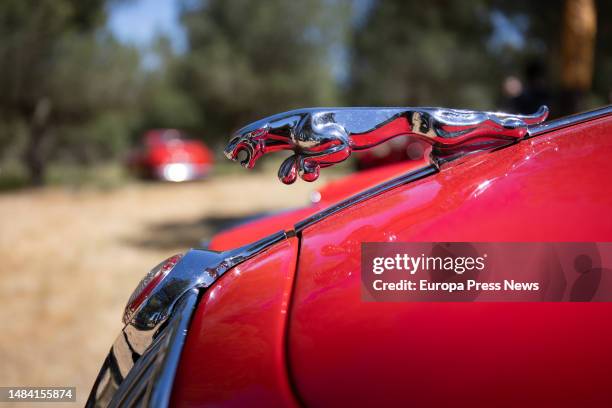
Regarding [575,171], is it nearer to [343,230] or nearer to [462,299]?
[462,299]

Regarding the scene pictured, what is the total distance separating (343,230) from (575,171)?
0.41m

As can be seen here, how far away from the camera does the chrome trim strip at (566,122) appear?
0.94 meters

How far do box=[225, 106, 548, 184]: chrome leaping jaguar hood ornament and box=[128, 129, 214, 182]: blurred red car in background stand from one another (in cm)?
1358

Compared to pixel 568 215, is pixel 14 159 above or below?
above

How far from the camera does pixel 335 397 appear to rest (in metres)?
0.82

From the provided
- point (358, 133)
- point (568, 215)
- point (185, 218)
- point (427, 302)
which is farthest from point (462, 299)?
point (185, 218)

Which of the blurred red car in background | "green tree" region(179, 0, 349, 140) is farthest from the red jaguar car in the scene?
"green tree" region(179, 0, 349, 140)

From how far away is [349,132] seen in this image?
0.89m

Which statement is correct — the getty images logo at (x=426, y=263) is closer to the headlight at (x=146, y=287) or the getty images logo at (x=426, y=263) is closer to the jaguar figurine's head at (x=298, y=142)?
the jaguar figurine's head at (x=298, y=142)

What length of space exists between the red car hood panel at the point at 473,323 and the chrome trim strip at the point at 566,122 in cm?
5

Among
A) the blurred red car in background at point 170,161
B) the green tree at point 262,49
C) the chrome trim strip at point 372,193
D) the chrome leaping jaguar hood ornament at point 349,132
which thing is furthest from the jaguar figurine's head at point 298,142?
the green tree at point 262,49

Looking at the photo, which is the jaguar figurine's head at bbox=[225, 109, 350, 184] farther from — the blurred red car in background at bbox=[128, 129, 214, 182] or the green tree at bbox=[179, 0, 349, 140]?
the green tree at bbox=[179, 0, 349, 140]

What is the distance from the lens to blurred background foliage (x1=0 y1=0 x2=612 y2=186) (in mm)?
12062

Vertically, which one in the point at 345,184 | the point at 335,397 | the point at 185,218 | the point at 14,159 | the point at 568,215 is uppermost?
the point at 14,159
